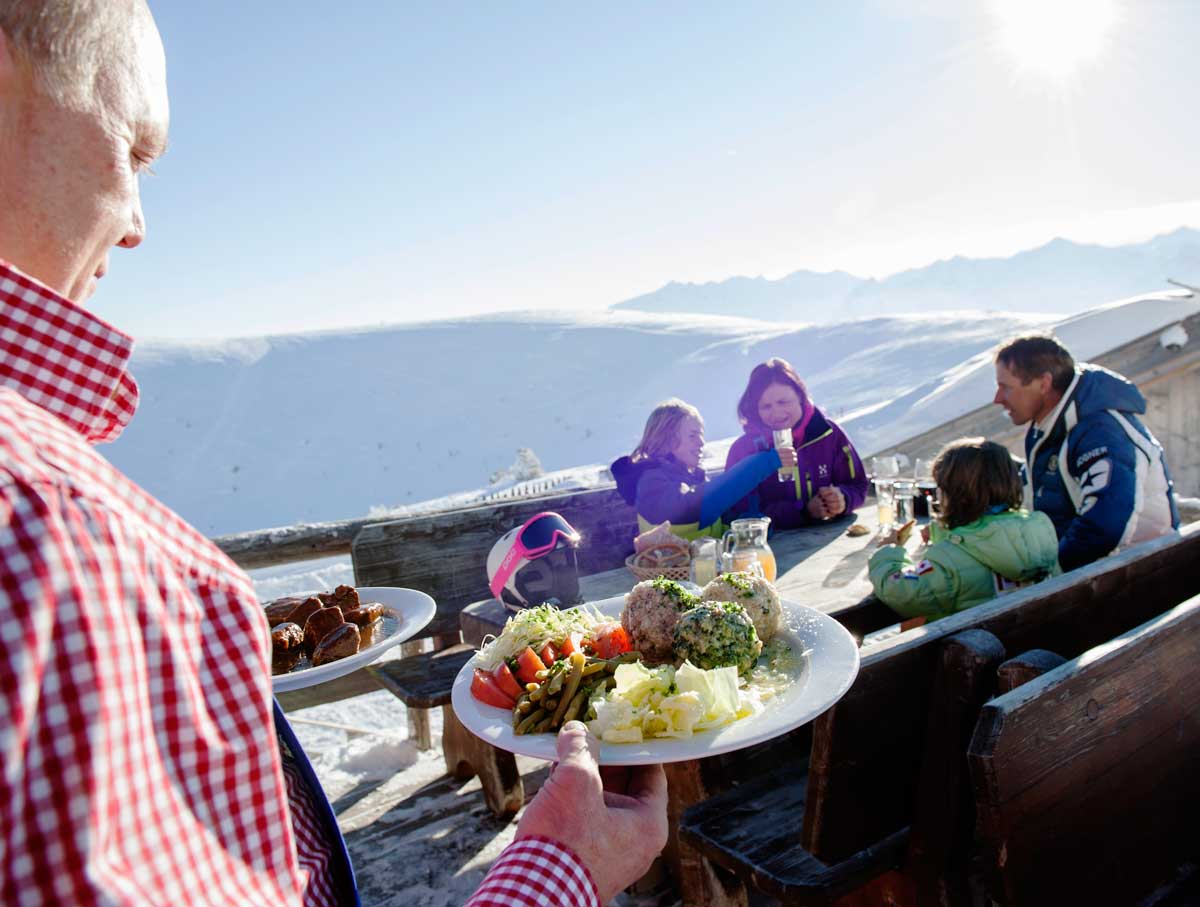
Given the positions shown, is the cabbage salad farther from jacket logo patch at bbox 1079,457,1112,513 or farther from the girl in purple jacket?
the girl in purple jacket

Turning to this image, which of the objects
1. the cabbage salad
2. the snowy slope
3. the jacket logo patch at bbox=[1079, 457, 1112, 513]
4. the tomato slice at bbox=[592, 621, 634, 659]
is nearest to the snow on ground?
the snowy slope

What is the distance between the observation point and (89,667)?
493 mm

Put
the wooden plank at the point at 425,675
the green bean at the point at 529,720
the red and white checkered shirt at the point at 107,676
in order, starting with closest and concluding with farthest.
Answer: the red and white checkered shirt at the point at 107,676 → the green bean at the point at 529,720 → the wooden plank at the point at 425,675

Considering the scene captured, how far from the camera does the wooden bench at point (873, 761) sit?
186 centimetres

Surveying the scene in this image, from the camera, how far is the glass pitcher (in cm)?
288

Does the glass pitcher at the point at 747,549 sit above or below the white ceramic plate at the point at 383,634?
below

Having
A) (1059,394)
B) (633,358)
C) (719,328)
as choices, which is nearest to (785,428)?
(1059,394)

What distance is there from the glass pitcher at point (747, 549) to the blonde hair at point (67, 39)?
7.99 ft

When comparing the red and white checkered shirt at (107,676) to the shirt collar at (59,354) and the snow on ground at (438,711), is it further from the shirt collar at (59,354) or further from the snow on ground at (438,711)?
the snow on ground at (438,711)

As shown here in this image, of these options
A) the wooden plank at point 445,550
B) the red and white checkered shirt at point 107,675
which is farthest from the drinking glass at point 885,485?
the red and white checkered shirt at point 107,675

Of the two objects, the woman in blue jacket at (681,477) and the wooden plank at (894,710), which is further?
the woman in blue jacket at (681,477)

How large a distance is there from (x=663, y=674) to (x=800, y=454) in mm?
3543

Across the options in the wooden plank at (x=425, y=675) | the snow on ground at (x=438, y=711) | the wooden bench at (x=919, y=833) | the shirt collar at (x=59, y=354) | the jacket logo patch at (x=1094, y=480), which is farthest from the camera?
the jacket logo patch at (x=1094, y=480)

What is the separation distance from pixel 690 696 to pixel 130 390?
1079 millimetres
